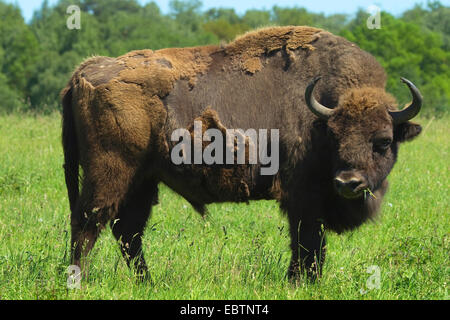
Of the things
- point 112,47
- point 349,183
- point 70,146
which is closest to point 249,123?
point 349,183

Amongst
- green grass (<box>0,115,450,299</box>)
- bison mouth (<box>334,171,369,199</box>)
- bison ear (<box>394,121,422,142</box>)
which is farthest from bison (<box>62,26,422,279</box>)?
green grass (<box>0,115,450,299</box>)

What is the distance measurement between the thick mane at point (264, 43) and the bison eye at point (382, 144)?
1.10 m

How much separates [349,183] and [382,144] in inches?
19.2

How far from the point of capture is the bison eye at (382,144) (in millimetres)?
4883

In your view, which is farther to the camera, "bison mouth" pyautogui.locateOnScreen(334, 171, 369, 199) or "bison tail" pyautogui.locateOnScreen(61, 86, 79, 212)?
"bison tail" pyautogui.locateOnScreen(61, 86, 79, 212)

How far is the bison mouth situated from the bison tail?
2506 mm

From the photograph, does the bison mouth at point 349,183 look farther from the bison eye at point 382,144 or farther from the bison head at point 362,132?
the bison eye at point 382,144

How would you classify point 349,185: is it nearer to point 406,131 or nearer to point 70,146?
point 406,131

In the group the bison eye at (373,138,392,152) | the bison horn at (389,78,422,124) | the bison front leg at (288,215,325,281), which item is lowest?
the bison front leg at (288,215,325,281)

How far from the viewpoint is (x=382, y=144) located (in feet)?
16.1

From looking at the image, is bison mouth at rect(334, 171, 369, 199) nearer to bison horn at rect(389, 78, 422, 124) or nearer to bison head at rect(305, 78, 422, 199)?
bison head at rect(305, 78, 422, 199)

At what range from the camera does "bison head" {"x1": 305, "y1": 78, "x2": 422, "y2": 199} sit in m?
4.79

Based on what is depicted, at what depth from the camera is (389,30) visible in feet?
149

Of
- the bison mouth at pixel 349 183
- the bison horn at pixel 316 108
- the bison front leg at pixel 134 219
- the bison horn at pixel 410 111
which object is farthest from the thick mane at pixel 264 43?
the bison front leg at pixel 134 219
